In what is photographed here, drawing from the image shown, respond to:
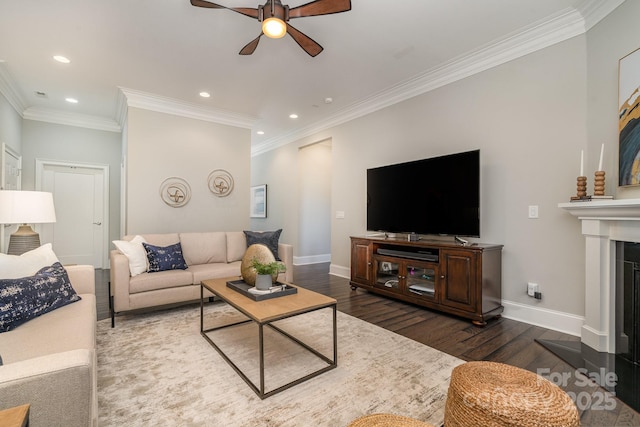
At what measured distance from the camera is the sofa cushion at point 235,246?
4.21m

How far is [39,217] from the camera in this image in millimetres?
2586

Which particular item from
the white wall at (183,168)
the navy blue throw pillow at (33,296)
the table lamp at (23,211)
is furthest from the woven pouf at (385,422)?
the white wall at (183,168)

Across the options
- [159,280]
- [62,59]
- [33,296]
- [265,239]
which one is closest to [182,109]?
[62,59]

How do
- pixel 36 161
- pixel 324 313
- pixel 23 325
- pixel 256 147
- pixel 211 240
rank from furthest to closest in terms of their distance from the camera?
1. pixel 256 147
2. pixel 36 161
3. pixel 211 240
4. pixel 324 313
5. pixel 23 325

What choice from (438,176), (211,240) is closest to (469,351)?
(438,176)

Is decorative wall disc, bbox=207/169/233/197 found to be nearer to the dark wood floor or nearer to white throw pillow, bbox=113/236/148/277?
white throw pillow, bbox=113/236/148/277

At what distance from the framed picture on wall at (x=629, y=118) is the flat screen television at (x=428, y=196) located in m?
1.06

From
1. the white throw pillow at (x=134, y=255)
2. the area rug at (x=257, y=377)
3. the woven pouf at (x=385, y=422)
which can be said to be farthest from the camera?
the white throw pillow at (x=134, y=255)

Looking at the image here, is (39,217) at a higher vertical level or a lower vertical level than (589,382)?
higher

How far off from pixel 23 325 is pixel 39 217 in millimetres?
1301

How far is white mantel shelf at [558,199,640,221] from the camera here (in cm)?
201

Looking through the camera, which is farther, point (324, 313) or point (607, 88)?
point (324, 313)

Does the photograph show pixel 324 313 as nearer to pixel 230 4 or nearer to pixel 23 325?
pixel 23 325

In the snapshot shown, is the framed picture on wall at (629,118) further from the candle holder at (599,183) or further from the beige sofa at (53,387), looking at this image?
the beige sofa at (53,387)
